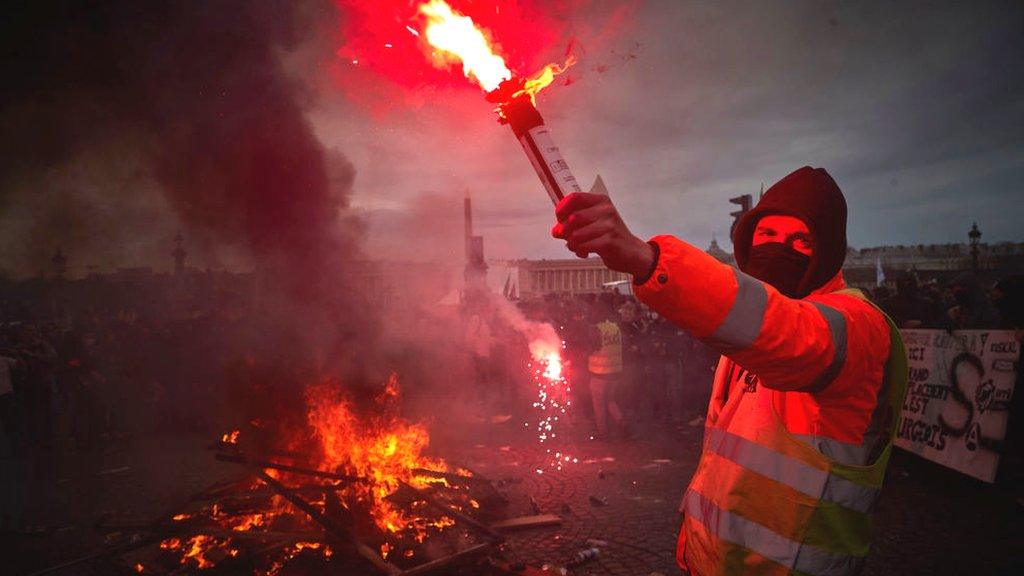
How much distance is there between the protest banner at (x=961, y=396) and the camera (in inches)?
241

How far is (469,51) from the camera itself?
7.13ft

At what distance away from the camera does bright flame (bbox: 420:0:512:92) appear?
2.07 meters

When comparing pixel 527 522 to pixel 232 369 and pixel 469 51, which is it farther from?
pixel 232 369

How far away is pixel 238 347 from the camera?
9.05 meters

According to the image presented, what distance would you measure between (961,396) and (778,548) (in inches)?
267

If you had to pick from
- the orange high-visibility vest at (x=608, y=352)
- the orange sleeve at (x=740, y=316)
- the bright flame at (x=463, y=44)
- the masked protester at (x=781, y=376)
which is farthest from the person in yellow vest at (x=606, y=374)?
the orange sleeve at (x=740, y=316)

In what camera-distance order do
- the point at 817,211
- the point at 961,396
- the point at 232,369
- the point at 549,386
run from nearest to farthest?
the point at 817,211, the point at 961,396, the point at 232,369, the point at 549,386

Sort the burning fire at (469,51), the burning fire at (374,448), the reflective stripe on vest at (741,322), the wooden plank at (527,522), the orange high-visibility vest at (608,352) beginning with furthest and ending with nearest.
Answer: the orange high-visibility vest at (608,352) < the wooden plank at (527,522) < the burning fire at (374,448) < the burning fire at (469,51) < the reflective stripe on vest at (741,322)

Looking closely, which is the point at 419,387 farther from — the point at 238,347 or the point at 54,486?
the point at 54,486

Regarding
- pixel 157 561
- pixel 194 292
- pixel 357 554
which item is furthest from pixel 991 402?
pixel 194 292

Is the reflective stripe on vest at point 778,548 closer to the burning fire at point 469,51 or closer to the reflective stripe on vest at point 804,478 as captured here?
the reflective stripe on vest at point 804,478

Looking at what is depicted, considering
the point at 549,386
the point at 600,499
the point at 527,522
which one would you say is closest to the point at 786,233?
the point at 527,522

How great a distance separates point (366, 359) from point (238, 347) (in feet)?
9.42

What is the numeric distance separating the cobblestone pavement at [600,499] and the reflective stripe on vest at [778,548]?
335cm
